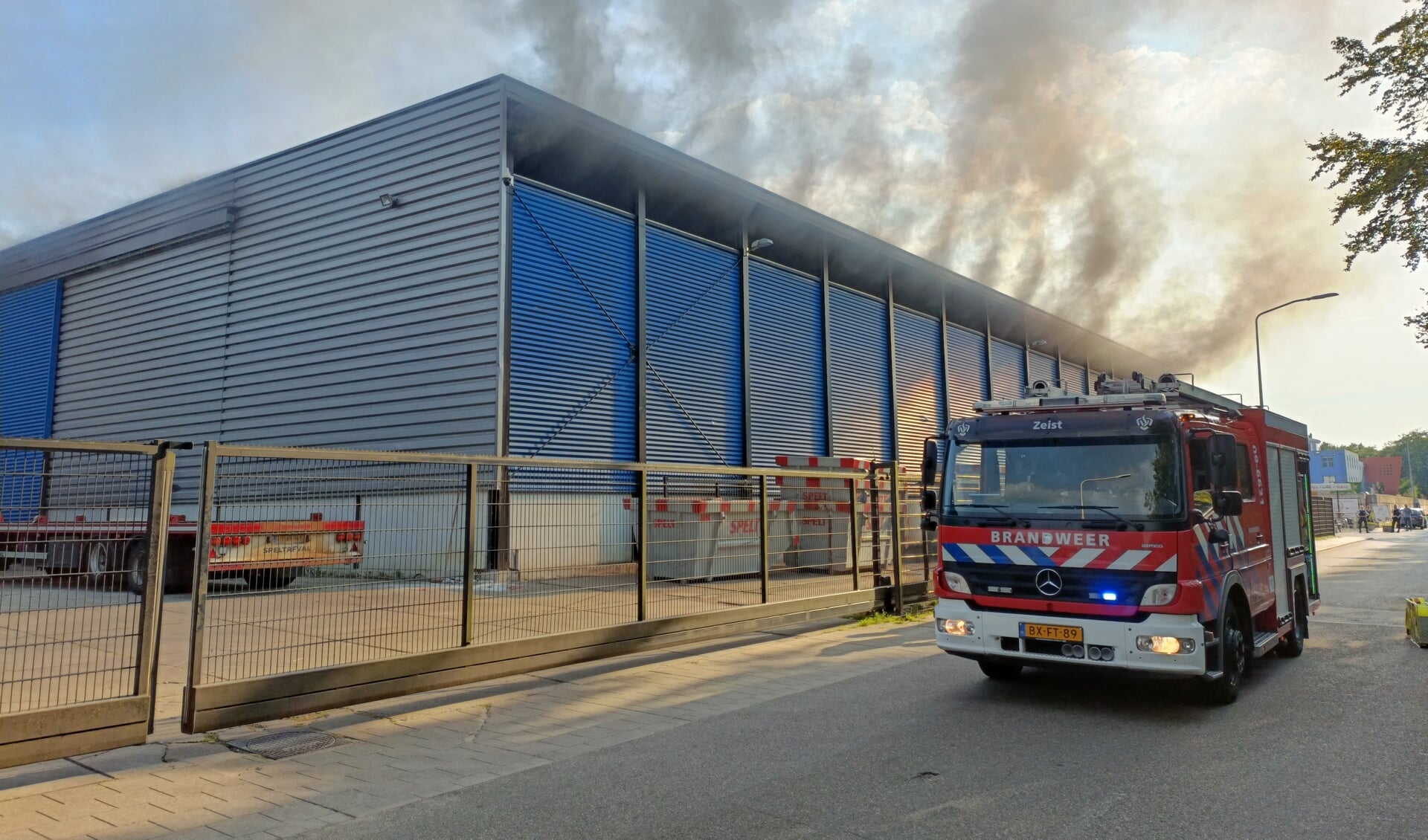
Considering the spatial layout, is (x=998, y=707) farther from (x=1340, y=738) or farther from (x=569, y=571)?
(x=569, y=571)

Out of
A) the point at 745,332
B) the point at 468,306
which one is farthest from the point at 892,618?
the point at 745,332

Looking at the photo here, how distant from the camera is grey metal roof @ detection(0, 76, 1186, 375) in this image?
17.8m

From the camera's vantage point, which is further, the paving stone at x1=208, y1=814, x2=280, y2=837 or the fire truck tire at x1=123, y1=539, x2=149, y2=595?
the fire truck tire at x1=123, y1=539, x2=149, y2=595

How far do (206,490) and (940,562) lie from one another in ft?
18.0

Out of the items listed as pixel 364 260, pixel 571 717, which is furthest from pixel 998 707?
pixel 364 260

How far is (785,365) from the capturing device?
78.9ft

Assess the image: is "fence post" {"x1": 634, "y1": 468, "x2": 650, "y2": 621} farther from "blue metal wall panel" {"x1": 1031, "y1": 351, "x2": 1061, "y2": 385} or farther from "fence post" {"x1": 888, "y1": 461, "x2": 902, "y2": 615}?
"blue metal wall panel" {"x1": 1031, "y1": 351, "x2": 1061, "y2": 385}

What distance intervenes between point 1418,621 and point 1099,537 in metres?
6.06

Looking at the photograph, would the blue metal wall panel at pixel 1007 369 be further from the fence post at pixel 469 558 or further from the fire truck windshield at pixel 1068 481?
the fence post at pixel 469 558

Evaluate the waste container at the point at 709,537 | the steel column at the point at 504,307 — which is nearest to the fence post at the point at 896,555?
the waste container at the point at 709,537

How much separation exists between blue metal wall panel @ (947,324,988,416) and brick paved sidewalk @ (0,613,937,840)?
24.2 m

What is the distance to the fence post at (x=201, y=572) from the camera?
5.68m

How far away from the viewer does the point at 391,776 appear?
514cm

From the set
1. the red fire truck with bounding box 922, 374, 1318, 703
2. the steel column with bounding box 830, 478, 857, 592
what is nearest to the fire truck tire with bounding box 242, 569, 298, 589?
the red fire truck with bounding box 922, 374, 1318, 703
